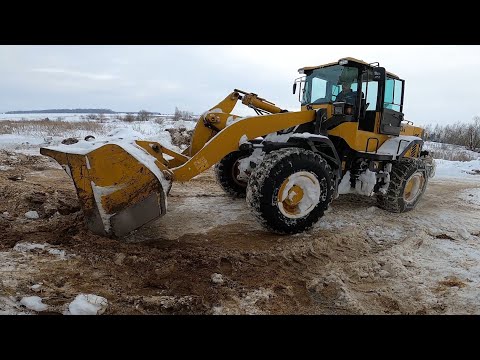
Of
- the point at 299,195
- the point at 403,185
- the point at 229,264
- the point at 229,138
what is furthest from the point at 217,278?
the point at 403,185

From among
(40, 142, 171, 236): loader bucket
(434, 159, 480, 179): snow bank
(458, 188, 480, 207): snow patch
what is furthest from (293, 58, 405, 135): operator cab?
(434, 159, 480, 179): snow bank

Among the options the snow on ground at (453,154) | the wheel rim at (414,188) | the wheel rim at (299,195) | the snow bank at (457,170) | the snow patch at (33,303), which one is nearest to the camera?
the snow patch at (33,303)

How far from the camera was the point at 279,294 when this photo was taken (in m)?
3.28

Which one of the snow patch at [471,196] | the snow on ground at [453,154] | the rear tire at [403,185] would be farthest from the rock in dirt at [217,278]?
the snow on ground at [453,154]

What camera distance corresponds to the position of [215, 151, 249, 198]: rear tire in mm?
6812

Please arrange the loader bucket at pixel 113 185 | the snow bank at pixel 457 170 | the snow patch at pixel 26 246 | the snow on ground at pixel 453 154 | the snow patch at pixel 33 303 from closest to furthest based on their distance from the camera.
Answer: the snow patch at pixel 33 303 → the snow patch at pixel 26 246 → the loader bucket at pixel 113 185 → the snow bank at pixel 457 170 → the snow on ground at pixel 453 154

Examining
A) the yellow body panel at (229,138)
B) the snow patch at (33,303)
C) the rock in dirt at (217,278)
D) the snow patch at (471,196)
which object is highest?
the yellow body panel at (229,138)

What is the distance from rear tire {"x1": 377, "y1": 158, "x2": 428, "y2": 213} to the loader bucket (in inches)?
174

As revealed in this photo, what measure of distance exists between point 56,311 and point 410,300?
10.3 ft

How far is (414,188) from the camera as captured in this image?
687cm

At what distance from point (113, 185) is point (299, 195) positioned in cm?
249

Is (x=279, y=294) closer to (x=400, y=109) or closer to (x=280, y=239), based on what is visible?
(x=280, y=239)

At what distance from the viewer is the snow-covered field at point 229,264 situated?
119 inches

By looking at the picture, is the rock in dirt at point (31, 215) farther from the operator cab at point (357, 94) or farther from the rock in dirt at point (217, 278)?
the operator cab at point (357, 94)
